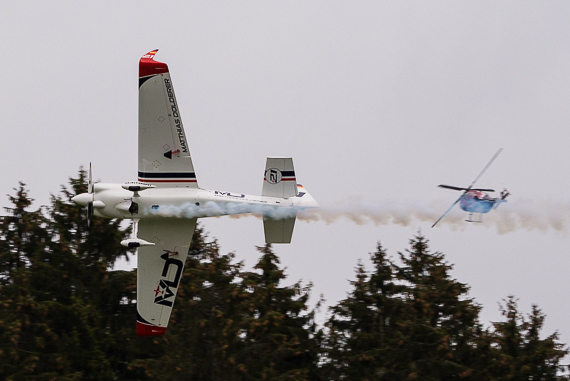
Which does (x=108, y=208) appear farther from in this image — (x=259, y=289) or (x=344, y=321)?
(x=344, y=321)

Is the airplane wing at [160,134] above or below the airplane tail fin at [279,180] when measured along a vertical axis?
above

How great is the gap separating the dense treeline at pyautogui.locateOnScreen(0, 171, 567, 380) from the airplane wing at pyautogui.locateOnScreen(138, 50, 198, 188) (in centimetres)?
778

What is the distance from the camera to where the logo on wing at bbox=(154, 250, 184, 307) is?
92.6 ft

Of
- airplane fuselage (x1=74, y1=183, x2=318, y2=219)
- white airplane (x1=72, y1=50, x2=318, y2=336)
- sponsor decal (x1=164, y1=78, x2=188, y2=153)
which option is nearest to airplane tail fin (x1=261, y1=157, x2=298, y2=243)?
white airplane (x1=72, y1=50, x2=318, y2=336)

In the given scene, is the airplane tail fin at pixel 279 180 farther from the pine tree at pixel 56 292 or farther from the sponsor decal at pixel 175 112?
the pine tree at pixel 56 292

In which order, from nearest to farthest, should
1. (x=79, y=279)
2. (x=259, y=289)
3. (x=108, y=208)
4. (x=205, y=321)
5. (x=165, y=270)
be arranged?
(x=108, y=208), (x=165, y=270), (x=205, y=321), (x=259, y=289), (x=79, y=279)

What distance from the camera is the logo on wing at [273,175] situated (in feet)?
88.4

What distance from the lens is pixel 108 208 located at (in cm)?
2653

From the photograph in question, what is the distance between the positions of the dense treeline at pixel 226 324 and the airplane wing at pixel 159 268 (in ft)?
15.5

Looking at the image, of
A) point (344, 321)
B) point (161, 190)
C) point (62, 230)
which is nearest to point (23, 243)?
point (62, 230)

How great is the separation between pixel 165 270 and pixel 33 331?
29.5 feet

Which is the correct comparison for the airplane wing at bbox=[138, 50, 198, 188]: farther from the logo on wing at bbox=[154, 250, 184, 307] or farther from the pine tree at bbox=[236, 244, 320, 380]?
the pine tree at bbox=[236, 244, 320, 380]

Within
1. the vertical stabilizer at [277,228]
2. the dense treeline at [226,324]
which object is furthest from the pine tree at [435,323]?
the vertical stabilizer at [277,228]

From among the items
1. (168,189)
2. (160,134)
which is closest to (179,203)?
(168,189)
